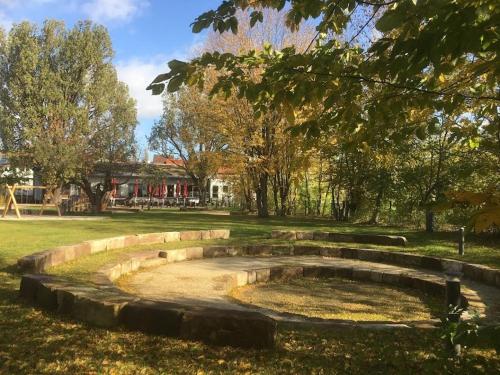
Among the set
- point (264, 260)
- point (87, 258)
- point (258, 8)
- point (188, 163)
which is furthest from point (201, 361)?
point (188, 163)

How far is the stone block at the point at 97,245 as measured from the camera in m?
9.38

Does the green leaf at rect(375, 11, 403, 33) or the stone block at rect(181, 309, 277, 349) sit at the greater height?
the green leaf at rect(375, 11, 403, 33)

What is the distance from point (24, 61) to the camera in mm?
28422

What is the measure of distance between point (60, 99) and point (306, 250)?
2290 centimetres

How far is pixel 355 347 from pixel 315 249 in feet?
25.6

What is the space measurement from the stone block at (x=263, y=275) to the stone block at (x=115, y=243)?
11.2 ft

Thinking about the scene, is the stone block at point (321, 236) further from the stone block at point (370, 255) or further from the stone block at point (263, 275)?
the stone block at point (263, 275)

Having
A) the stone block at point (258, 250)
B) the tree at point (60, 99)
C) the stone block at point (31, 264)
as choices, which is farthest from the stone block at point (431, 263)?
the tree at point (60, 99)

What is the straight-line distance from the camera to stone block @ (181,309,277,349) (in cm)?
401

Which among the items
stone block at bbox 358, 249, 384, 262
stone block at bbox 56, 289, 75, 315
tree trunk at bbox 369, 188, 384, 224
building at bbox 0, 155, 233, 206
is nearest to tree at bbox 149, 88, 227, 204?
building at bbox 0, 155, 233, 206

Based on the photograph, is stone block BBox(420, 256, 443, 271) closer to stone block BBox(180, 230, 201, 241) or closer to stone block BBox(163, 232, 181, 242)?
stone block BBox(180, 230, 201, 241)

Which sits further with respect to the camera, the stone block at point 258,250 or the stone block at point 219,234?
the stone block at point 219,234

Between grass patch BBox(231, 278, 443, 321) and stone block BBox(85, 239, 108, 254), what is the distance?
3.24 meters

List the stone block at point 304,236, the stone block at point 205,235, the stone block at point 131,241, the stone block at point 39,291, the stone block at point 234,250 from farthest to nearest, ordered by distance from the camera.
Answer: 1. the stone block at point 304,236
2. the stone block at point 205,235
3. the stone block at point 234,250
4. the stone block at point 131,241
5. the stone block at point 39,291
